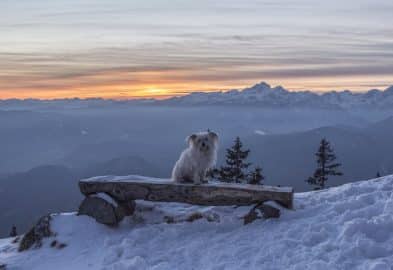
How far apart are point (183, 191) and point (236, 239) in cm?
373

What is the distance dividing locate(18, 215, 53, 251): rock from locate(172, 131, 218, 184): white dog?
5269 mm

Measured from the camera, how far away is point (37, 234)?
20.1m

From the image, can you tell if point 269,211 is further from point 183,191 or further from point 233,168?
point 233,168

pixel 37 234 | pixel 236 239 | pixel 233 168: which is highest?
pixel 236 239

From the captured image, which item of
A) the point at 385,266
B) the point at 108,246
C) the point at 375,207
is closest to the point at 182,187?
the point at 108,246

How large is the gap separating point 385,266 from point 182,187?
340 inches

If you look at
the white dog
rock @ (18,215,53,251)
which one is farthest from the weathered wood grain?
rock @ (18,215,53,251)

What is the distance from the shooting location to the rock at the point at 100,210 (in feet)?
65.3

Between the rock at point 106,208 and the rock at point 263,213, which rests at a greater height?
the rock at point 263,213

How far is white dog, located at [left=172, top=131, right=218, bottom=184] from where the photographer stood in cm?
2022

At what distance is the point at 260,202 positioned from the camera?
18.9 m

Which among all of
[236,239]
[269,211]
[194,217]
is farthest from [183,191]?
[236,239]

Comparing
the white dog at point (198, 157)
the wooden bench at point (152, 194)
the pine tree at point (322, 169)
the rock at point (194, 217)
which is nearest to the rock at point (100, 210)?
the wooden bench at point (152, 194)

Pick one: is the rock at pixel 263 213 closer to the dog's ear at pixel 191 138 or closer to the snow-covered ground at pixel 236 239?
the snow-covered ground at pixel 236 239
